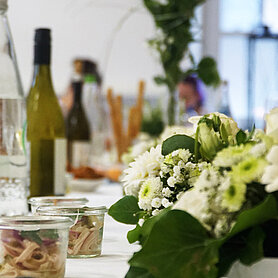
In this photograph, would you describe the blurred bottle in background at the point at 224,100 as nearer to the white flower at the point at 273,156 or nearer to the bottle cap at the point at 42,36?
the bottle cap at the point at 42,36

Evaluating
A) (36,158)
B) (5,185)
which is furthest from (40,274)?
(36,158)

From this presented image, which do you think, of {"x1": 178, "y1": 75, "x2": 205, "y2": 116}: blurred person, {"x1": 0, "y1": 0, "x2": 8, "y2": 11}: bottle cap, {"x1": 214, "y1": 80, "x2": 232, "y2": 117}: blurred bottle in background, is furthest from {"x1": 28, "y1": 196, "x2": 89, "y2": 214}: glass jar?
{"x1": 178, "y1": 75, "x2": 205, "y2": 116}: blurred person

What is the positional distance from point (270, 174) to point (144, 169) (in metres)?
0.24

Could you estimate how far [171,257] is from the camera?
1.40ft

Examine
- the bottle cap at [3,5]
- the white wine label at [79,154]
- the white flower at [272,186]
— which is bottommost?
the white wine label at [79,154]

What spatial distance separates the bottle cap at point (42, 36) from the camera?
117 centimetres

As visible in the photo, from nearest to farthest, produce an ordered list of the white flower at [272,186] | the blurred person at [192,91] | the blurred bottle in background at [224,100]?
the white flower at [272,186] → the blurred bottle in background at [224,100] → the blurred person at [192,91]

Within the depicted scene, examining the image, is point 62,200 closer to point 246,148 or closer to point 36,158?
point 246,148

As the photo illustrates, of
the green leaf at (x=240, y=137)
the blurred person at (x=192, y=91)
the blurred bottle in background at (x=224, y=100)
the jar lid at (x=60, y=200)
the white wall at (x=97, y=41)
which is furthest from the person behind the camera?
the white wall at (x=97, y=41)

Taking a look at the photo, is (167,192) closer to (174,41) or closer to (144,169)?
(144,169)

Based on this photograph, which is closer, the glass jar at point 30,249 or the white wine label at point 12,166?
the glass jar at point 30,249

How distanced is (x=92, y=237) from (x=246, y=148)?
237 millimetres

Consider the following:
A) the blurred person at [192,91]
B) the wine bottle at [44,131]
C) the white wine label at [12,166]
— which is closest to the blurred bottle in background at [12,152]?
the white wine label at [12,166]

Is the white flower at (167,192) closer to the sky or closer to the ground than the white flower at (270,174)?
closer to the ground
